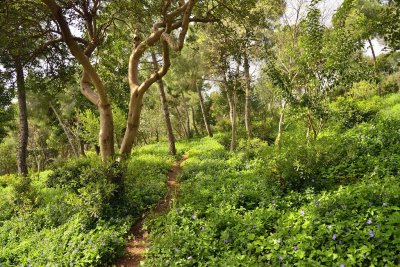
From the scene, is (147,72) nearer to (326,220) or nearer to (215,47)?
(215,47)

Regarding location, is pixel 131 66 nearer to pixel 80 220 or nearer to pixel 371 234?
pixel 80 220

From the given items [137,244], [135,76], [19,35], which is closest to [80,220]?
[137,244]


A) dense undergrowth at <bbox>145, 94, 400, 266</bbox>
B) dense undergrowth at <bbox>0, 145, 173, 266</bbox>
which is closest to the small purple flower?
dense undergrowth at <bbox>145, 94, 400, 266</bbox>

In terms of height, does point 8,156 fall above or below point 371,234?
above

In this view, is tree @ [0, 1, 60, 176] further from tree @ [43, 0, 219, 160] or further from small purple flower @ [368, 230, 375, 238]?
small purple flower @ [368, 230, 375, 238]

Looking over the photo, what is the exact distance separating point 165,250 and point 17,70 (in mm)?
10132

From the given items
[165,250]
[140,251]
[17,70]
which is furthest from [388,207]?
[17,70]

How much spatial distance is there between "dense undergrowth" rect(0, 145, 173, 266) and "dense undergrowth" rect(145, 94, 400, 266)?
114 cm

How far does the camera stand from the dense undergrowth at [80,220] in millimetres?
6484

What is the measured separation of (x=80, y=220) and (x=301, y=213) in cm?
559

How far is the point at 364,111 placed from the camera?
15.6 m

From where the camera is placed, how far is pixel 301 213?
562 centimetres

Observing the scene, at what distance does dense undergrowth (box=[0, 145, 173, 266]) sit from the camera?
6.48 meters

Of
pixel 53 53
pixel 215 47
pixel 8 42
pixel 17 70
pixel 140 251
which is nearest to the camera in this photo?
pixel 140 251
